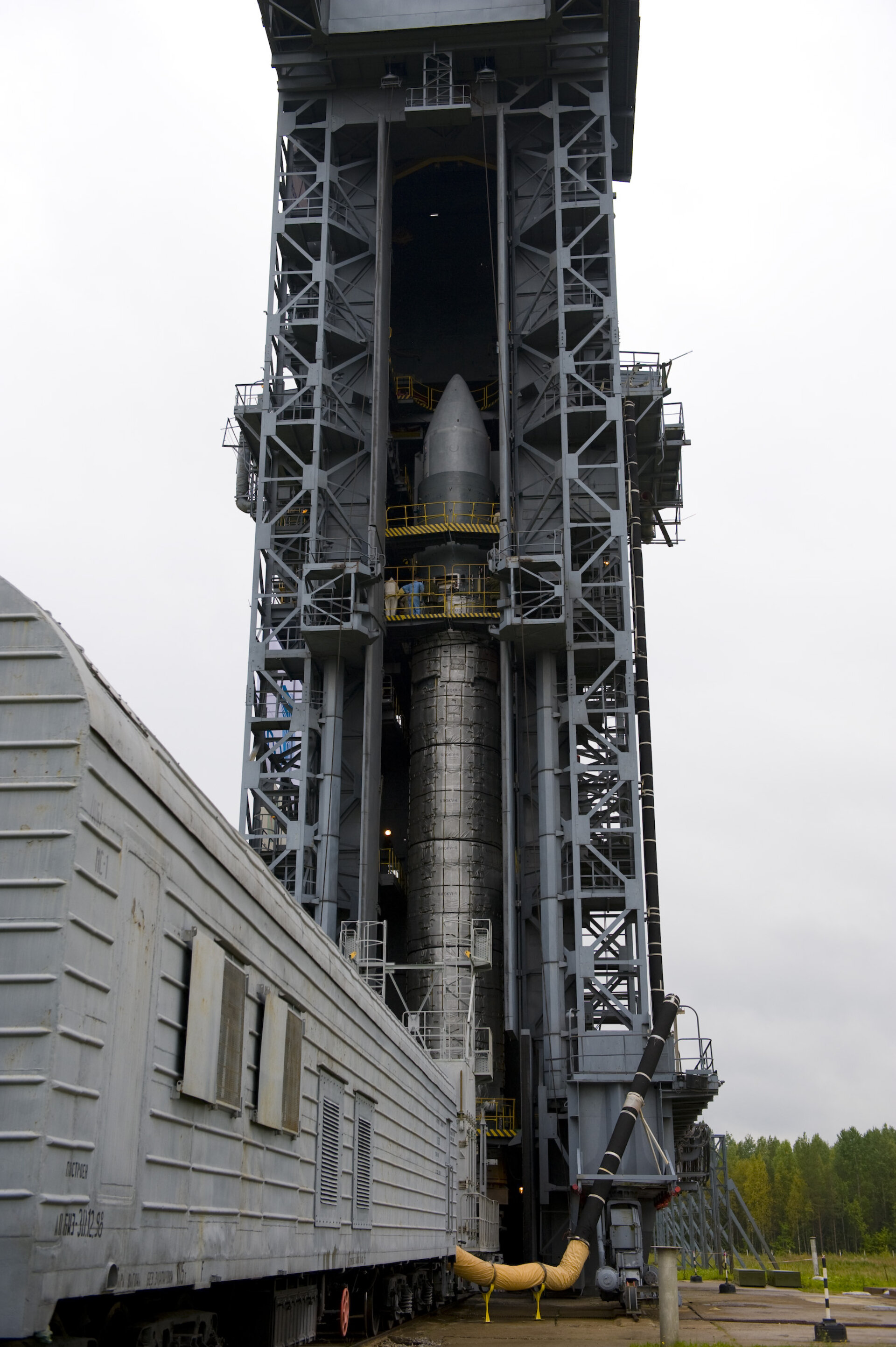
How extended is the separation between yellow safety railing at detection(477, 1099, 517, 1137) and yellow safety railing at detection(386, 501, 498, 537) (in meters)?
16.4

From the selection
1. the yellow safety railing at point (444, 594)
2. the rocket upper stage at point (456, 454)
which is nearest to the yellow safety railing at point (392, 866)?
the yellow safety railing at point (444, 594)

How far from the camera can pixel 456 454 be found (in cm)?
4047

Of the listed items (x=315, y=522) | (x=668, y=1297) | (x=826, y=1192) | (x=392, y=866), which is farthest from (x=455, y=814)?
(x=826, y=1192)

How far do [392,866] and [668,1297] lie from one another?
22.7 metres

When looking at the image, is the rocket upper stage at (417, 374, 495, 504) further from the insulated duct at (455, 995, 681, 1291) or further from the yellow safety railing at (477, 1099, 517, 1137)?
the yellow safety railing at (477, 1099, 517, 1137)

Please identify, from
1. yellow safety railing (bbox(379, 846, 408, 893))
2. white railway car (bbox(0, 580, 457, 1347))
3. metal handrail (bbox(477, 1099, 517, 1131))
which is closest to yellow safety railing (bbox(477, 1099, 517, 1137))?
metal handrail (bbox(477, 1099, 517, 1131))

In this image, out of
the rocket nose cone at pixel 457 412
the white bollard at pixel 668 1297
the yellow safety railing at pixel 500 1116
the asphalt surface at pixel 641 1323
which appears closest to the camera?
the white bollard at pixel 668 1297

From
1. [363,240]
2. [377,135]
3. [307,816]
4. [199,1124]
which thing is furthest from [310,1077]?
[377,135]

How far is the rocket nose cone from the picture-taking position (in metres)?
41.0

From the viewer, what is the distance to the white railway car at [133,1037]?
19.4 ft

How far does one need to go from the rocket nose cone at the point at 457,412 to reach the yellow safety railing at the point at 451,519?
270cm

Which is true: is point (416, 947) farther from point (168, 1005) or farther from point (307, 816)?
point (168, 1005)

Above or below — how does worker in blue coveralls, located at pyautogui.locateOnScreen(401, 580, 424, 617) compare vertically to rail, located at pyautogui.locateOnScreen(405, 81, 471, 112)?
below

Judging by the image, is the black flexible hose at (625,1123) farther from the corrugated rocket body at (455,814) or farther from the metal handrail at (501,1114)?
the corrugated rocket body at (455,814)
